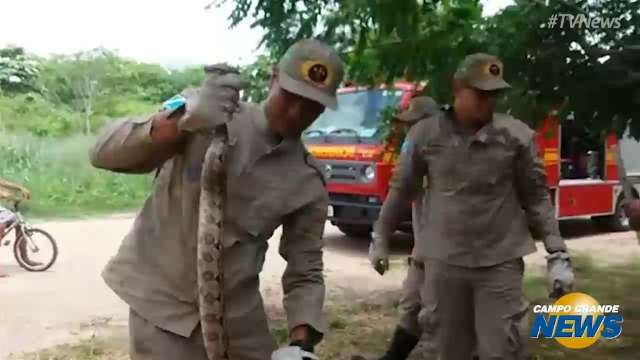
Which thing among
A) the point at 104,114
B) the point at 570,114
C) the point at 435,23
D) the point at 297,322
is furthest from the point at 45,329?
the point at 104,114

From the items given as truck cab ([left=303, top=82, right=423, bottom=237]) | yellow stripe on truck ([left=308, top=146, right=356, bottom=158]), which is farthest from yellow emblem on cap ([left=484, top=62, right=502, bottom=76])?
yellow stripe on truck ([left=308, top=146, right=356, bottom=158])

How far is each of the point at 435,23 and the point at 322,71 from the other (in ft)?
11.3

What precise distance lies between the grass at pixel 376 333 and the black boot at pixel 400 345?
97mm

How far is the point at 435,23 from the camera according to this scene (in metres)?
5.50

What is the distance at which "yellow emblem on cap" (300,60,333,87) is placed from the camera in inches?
86.6

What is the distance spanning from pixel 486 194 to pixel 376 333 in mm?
2597

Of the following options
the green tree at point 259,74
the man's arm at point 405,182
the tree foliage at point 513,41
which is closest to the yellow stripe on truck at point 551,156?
the tree foliage at point 513,41

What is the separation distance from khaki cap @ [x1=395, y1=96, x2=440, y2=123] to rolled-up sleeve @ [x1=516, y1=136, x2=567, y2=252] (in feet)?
3.21

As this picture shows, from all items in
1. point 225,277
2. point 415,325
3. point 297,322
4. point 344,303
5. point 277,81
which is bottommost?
point 344,303

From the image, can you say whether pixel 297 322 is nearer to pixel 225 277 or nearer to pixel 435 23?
pixel 225 277

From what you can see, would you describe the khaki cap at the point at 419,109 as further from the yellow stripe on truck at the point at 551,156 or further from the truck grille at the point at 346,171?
the yellow stripe on truck at the point at 551,156

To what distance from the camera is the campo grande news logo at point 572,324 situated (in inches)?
233

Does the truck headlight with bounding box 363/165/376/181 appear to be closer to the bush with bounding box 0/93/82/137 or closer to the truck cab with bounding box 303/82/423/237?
the truck cab with bounding box 303/82/423/237

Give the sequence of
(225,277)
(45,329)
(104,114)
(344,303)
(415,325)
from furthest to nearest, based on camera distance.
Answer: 1. (104,114)
2. (344,303)
3. (45,329)
4. (415,325)
5. (225,277)
